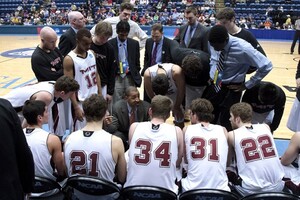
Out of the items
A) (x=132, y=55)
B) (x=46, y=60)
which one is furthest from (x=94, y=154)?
(x=132, y=55)

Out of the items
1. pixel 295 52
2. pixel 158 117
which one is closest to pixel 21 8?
pixel 295 52

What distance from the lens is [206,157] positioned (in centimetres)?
258

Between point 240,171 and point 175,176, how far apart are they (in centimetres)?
51

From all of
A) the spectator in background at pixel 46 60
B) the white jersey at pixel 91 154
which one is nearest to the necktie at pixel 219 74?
the white jersey at pixel 91 154

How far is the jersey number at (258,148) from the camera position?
2.61 m

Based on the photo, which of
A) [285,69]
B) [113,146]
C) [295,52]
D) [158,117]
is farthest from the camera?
[295,52]

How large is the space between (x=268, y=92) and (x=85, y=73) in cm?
199

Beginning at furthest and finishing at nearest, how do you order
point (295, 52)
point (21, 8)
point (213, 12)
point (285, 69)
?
point (21, 8) < point (213, 12) < point (295, 52) < point (285, 69)

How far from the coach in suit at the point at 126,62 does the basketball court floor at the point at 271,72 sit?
Result: 7.46ft

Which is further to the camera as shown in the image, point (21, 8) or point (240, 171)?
point (21, 8)

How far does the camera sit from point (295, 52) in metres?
12.8

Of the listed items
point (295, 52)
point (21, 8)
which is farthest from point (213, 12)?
point (21, 8)

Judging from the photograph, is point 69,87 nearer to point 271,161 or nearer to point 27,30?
point 271,161

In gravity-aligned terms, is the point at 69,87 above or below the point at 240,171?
above
